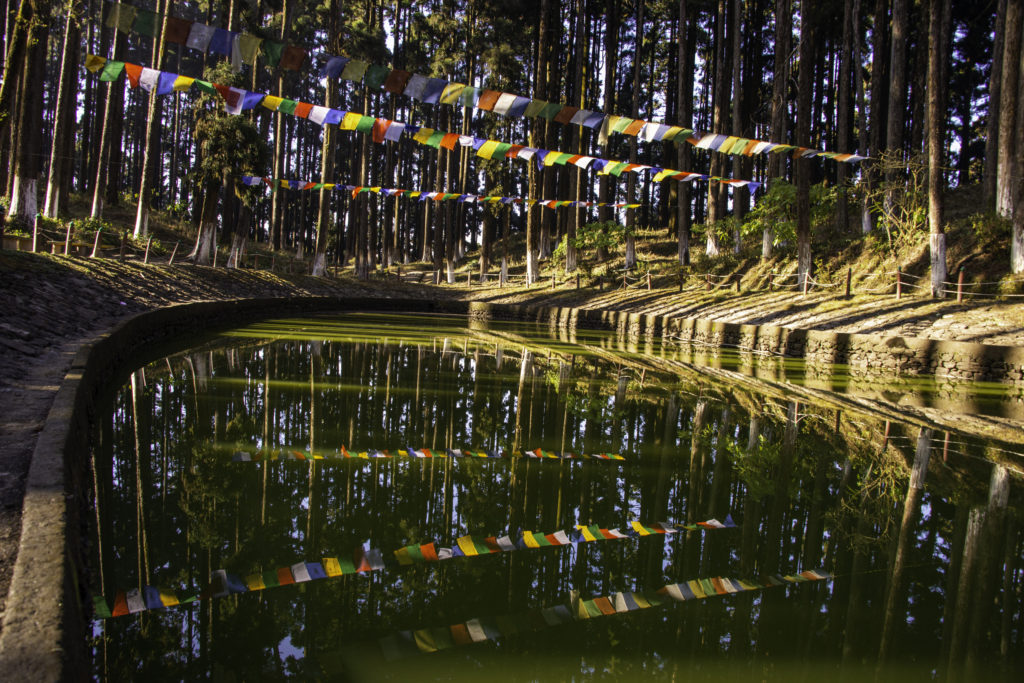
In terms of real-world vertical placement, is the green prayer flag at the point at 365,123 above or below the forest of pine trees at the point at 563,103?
below

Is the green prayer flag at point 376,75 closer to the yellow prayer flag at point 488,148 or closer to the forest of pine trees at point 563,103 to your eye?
the forest of pine trees at point 563,103

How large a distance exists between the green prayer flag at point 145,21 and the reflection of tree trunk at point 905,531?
36.0 feet

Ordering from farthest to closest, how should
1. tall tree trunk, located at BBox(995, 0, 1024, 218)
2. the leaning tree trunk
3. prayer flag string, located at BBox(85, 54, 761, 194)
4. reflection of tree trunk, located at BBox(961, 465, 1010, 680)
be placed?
the leaning tree trunk → tall tree trunk, located at BBox(995, 0, 1024, 218) → prayer flag string, located at BBox(85, 54, 761, 194) → reflection of tree trunk, located at BBox(961, 465, 1010, 680)

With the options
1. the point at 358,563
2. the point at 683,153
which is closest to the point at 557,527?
the point at 358,563

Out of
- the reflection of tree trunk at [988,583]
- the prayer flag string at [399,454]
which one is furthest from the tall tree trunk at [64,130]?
the reflection of tree trunk at [988,583]

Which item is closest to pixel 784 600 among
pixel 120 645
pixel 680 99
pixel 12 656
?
pixel 120 645

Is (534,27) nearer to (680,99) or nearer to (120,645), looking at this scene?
(680,99)

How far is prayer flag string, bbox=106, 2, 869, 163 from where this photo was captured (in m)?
10.5

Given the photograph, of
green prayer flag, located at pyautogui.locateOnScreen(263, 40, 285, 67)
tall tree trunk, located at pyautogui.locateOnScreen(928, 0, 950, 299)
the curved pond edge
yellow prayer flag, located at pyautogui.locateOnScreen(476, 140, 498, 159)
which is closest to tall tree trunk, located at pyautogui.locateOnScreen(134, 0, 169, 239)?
the curved pond edge

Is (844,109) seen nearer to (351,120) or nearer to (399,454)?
(351,120)

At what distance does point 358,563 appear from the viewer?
13.0ft

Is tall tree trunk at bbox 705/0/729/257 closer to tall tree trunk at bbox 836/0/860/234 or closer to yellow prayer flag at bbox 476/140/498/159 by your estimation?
tall tree trunk at bbox 836/0/860/234

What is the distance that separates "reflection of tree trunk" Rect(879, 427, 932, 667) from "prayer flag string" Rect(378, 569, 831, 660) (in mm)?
371

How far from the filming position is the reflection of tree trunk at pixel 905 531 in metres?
3.55
